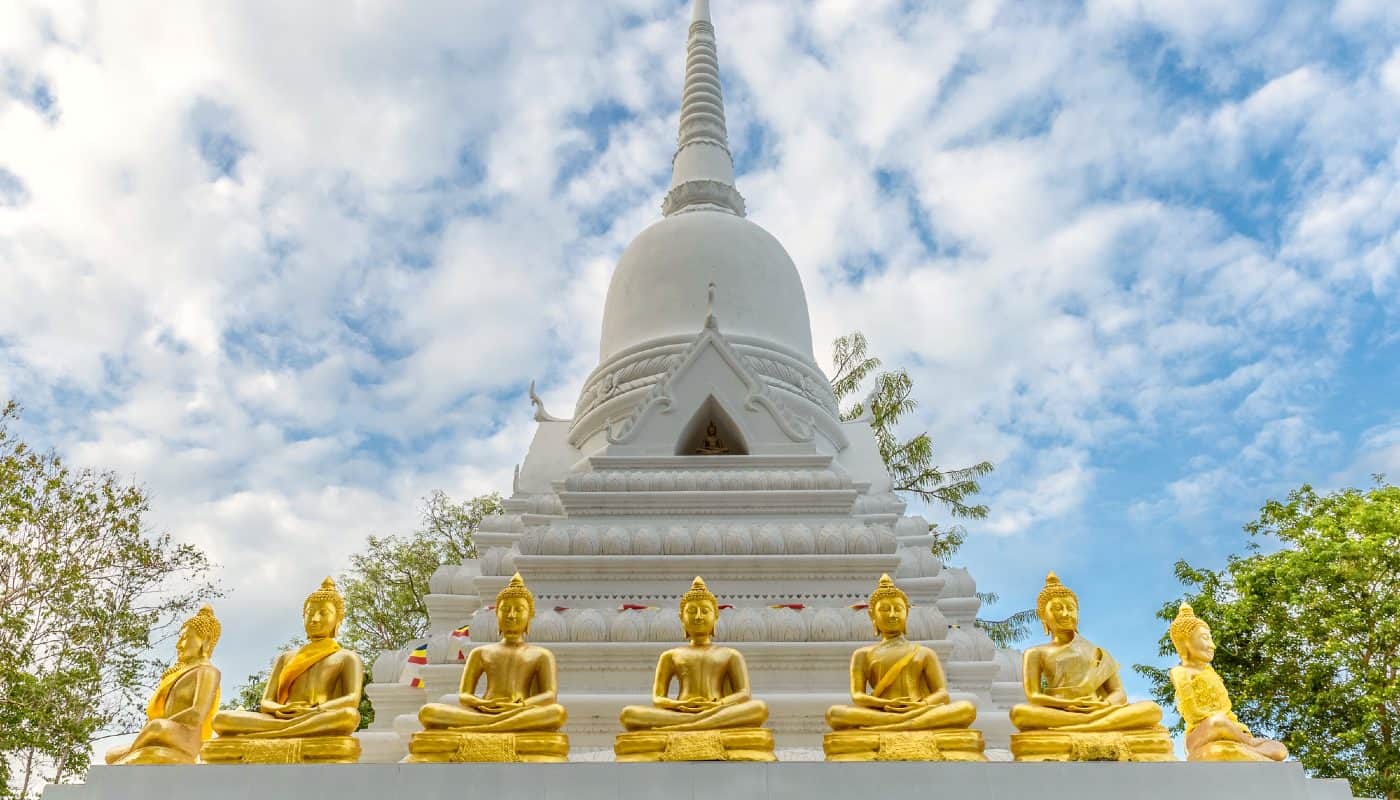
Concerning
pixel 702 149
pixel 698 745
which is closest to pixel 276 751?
pixel 698 745

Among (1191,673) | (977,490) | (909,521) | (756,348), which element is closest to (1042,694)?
(1191,673)

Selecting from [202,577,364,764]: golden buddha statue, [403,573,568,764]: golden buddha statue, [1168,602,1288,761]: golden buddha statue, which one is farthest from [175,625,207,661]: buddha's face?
[1168,602,1288,761]: golden buddha statue

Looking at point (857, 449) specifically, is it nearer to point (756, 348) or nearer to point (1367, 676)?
point (756, 348)

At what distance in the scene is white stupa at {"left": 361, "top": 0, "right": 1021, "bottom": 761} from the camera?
7.84 meters

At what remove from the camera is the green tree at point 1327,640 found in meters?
13.6

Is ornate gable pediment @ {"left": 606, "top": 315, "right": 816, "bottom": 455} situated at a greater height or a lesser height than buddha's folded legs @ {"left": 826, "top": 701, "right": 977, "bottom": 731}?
greater

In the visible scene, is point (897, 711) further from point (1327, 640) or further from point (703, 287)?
point (1327, 640)

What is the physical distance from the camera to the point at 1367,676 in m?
13.7

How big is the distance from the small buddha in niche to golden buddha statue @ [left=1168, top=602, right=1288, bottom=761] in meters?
6.26

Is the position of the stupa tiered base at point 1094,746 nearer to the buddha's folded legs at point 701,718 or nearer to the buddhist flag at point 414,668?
the buddha's folded legs at point 701,718

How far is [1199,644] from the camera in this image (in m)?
5.39

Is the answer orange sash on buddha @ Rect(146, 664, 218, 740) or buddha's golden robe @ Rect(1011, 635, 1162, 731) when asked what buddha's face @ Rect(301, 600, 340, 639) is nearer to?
orange sash on buddha @ Rect(146, 664, 218, 740)

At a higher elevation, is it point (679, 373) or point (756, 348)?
point (756, 348)

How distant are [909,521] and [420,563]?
12.7 metres
